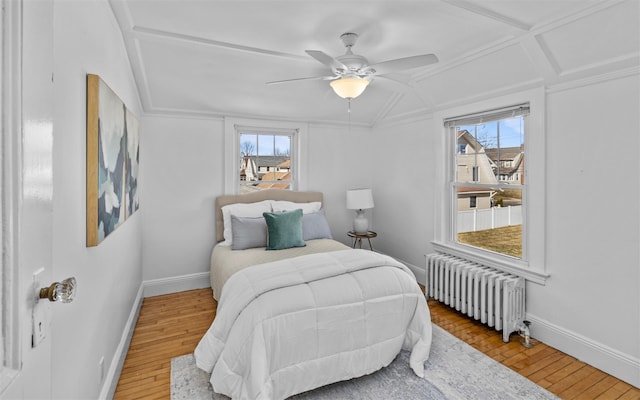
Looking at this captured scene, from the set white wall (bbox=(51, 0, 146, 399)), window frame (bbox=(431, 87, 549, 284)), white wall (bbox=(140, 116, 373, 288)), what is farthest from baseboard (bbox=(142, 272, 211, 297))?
window frame (bbox=(431, 87, 549, 284))

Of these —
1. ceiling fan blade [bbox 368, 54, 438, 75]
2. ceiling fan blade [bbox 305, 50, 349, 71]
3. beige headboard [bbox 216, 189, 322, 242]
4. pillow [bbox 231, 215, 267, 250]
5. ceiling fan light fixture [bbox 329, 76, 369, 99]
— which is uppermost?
ceiling fan blade [bbox 305, 50, 349, 71]

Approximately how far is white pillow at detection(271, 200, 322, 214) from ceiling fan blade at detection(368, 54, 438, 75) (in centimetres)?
204

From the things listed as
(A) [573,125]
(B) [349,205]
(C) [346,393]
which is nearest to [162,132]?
(B) [349,205]

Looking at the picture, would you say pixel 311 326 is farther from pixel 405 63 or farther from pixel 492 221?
pixel 492 221

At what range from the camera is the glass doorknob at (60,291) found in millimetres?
700

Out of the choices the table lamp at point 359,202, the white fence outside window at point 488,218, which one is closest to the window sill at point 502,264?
the white fence outside window at point 488,218

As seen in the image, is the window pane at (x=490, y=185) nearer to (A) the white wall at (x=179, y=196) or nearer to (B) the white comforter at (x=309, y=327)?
(B) the white comforter at (x=309, y=327)

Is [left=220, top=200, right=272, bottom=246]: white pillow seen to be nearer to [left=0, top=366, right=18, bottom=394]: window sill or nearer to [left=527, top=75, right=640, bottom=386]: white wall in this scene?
[left=527, top=75, right=640, bottom=386]: white wall

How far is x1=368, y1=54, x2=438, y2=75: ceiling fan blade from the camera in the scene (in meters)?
2.12

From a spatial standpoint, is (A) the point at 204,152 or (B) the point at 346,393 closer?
(B) the point at 346,393

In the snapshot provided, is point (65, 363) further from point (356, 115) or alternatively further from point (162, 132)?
point (356, 115)

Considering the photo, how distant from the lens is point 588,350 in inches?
94.5

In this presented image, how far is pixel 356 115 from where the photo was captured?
14.5 ft

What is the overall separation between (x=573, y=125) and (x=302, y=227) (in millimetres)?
2642
